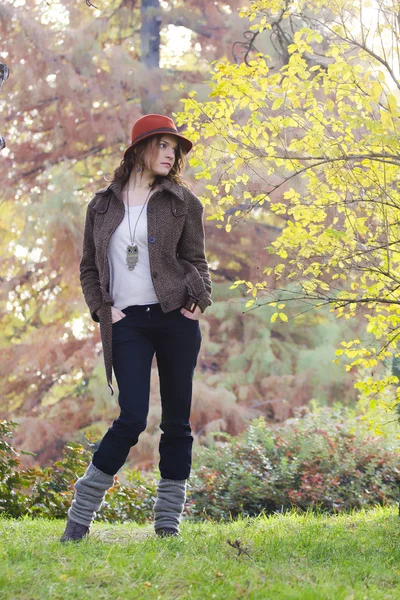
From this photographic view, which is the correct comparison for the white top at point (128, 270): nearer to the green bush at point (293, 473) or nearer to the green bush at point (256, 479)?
the green bush at point (256, 479)

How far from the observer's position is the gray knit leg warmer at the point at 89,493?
3.12 meters

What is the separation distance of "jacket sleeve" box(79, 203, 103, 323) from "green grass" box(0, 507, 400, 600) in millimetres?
949

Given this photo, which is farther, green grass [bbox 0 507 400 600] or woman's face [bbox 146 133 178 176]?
woman's face [bbox 146 133 178 176]

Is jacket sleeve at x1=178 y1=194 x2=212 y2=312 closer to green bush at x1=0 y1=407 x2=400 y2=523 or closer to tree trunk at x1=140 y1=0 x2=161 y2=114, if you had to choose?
green bush at x1=0 y1=407 x2=400 y2=523

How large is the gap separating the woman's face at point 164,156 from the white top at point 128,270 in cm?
18

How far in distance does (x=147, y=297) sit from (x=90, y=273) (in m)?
0.31

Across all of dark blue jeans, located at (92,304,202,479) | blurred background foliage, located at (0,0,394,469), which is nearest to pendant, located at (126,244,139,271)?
dark blue jeans, located at (92,304,202,479)

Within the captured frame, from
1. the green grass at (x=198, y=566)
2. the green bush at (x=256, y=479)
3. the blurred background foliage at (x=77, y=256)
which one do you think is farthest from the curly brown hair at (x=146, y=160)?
the blurred background foliage at (x=77, y=256)

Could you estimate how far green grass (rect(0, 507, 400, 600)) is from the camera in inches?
96.3

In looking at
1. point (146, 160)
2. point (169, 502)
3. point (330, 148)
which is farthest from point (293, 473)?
point (146, 160)

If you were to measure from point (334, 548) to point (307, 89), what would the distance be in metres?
2.14

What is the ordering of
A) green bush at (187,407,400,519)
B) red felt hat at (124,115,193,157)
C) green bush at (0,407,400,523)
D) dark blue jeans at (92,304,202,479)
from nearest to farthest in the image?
dark blue jeans at (92,304,202,479), red felt hat at (124,115,193,157), green bush at (0,407,400,523), green bush at (187,407,400,519)

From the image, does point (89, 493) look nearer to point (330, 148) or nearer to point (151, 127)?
point (151, 127)

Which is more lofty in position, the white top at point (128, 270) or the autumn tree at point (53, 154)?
the autumn tree at point (53, 154)
